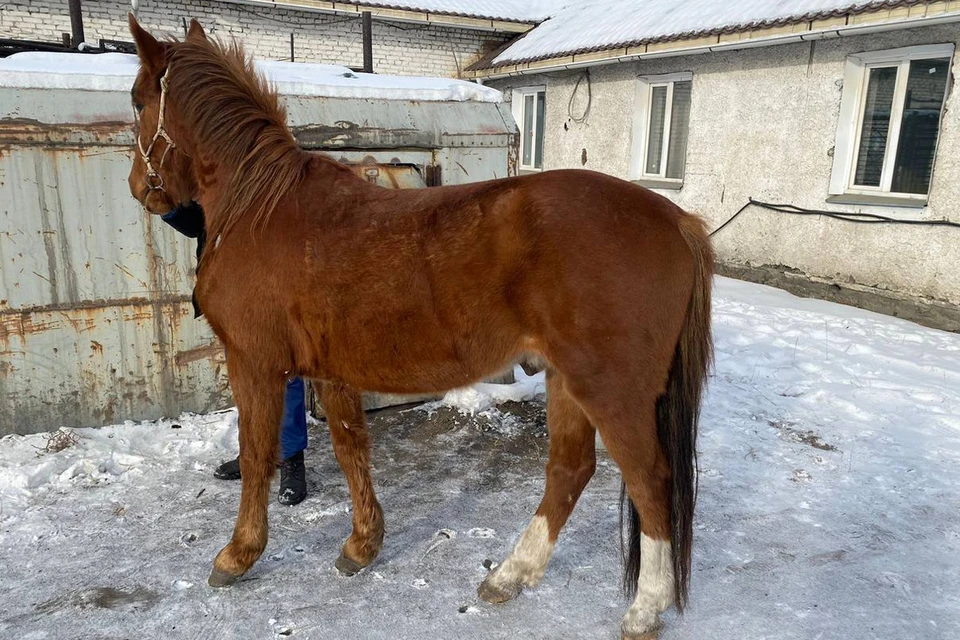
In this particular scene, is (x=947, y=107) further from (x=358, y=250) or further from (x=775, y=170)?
(x=358, y=250)

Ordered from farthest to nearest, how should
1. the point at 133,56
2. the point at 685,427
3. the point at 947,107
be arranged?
the point at 947,107 < the point at 133,56 < the point at 685,427

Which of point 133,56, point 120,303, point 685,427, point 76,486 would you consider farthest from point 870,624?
point 133,56

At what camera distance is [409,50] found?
12.5m

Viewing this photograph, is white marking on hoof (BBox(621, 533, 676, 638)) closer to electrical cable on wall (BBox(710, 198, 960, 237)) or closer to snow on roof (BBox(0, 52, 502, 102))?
snow on roof (BBox(0, 52, 502, 102))

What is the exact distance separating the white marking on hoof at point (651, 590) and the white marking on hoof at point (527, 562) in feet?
1.38

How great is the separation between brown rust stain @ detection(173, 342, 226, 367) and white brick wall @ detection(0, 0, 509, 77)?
7.40 metres

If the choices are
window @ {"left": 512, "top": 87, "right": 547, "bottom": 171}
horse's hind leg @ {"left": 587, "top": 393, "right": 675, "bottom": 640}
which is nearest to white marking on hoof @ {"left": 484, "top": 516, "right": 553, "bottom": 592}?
horse's hind leg @ {"left": 587, "top": 393, "right": 675, "bottom": 640}

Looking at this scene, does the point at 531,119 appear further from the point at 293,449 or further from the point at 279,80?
the point at 293,449

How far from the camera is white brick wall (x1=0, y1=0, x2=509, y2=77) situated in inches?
384

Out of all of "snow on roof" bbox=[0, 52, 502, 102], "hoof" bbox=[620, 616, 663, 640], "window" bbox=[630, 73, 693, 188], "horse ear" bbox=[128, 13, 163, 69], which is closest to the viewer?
"hoof" bbox=[620, 616, 663, 640]

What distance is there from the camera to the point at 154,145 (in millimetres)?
2504

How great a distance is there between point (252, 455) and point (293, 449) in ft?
2.24

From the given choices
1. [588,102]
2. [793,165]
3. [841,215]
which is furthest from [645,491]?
[588,102]

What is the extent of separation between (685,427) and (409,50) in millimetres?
11955
